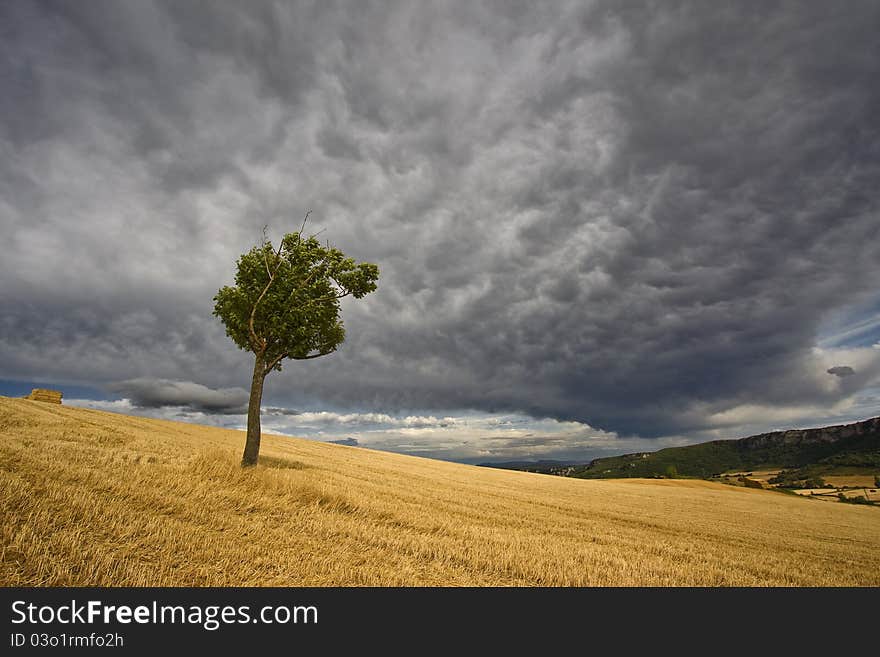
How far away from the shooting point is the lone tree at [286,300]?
87.0 feet

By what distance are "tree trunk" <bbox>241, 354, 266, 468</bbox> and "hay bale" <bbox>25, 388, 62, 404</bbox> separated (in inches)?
1820

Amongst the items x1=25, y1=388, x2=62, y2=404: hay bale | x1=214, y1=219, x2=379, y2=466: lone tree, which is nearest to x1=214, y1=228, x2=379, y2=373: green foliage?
x1=214, y1=219, x2=379, y2=466: lone tree

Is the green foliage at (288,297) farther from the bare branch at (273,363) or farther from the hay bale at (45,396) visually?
the hay bale at (45,396)

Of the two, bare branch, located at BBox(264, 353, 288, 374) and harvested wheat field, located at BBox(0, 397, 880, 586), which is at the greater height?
bare branch, located at BBox(264, 353, 288, 374)

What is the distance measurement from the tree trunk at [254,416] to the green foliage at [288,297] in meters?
0.71

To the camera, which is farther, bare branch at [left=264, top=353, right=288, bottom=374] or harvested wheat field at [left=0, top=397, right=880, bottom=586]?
bare branch at [left=264, top=353, right=288, bottom=374]

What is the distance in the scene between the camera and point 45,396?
53.2 metres

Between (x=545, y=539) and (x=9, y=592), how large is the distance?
41.3 feet

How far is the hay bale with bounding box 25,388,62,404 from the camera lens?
52.7 metres

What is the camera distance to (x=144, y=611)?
5.11 meters

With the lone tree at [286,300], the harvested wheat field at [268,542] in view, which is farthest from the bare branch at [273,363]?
the harvested wheat field at [268,542]

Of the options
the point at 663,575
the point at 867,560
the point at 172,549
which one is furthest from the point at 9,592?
the point at 867,560

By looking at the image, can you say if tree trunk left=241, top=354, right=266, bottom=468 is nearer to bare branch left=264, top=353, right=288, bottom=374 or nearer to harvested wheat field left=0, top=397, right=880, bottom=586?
bare branch left=264, top=353, right=288, bottom=374

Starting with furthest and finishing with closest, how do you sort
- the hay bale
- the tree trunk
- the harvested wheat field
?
the hay bale, the tree trunk, the harvested wheat field
